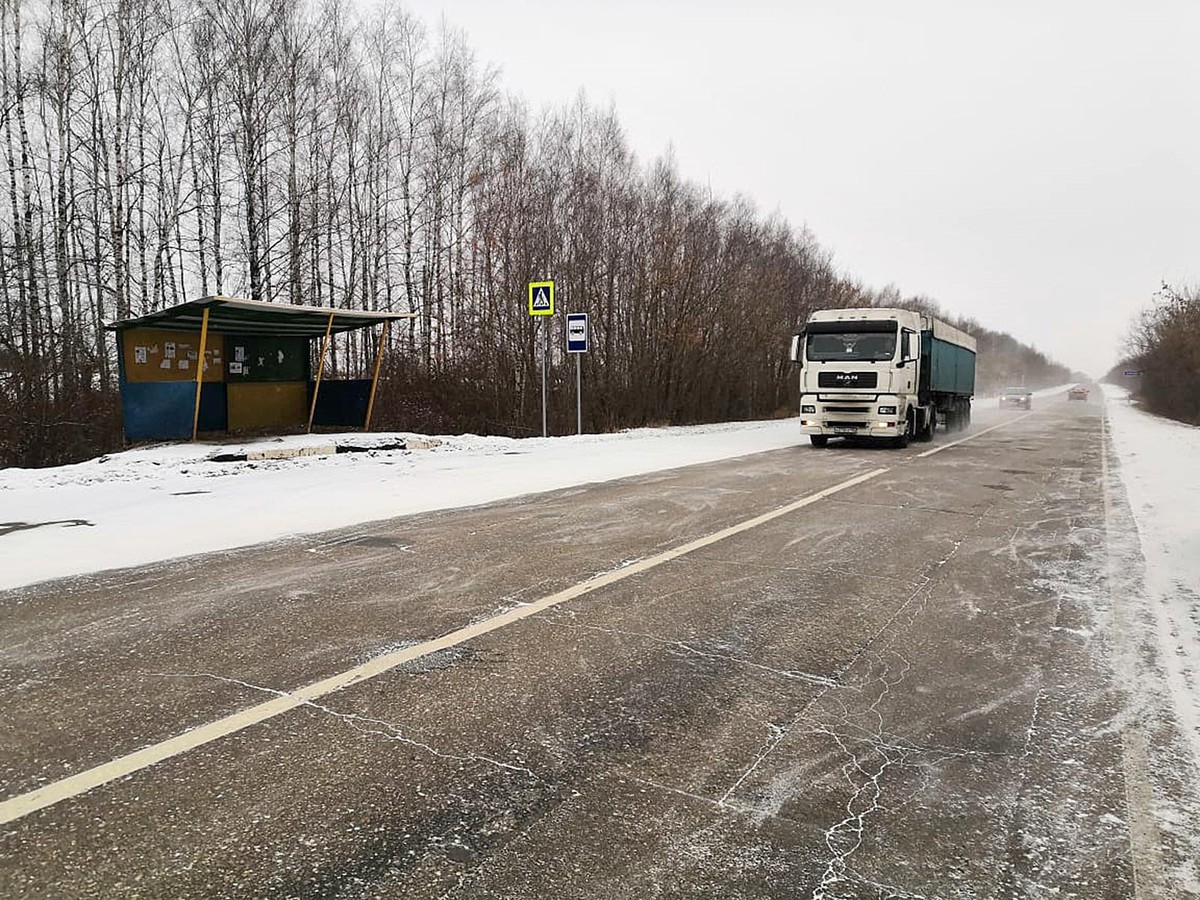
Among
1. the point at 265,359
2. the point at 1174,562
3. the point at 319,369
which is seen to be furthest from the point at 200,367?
the point at 1174,562

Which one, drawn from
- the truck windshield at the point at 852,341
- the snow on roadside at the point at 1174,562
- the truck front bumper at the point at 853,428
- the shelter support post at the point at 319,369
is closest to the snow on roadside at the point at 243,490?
the shelter support post at the point at 319,369

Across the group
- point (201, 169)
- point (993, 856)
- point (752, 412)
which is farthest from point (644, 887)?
point (752, 412)

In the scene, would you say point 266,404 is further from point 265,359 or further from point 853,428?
point 853,428

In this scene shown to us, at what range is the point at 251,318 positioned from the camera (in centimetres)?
1445

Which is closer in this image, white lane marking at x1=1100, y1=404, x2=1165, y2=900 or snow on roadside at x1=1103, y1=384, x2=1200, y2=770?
white lane marking at x1=1100, y1=404, x2=1165, y2=900

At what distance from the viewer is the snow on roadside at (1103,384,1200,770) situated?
12.9ft

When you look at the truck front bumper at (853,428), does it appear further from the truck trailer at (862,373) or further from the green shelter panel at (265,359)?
the green shelter panel at (265,359)

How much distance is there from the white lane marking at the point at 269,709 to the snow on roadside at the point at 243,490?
3383 mm

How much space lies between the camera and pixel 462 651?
4.20 m

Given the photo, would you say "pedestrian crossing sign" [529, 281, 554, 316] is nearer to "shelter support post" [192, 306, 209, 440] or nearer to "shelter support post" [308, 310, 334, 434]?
"shelter support post" [308, 310, 334, 434]

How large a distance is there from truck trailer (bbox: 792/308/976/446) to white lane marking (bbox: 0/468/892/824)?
12.8 m

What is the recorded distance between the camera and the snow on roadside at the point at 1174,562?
12.9ft

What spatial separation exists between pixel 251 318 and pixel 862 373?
44.3 feet

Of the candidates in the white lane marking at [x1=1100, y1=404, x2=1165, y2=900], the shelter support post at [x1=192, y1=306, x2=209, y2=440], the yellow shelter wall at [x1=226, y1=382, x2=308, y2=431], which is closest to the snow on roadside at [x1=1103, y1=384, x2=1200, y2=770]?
the white lane marking at [x1=1100, y1=404, x2=1165, y2=900]
